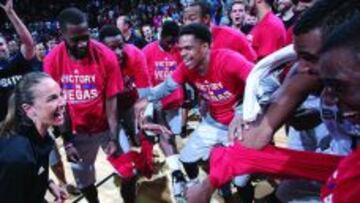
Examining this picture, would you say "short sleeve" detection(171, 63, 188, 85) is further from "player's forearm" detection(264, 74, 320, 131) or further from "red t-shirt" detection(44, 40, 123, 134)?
"player's forearm" detection(264, 74, 320, 131)

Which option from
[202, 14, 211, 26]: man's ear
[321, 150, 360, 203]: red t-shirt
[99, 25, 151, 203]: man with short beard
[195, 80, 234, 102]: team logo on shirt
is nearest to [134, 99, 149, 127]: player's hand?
[99, 25, 151, 203]: man with short beard

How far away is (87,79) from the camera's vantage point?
15.8ft

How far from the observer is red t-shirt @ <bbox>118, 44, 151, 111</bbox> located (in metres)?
5.55

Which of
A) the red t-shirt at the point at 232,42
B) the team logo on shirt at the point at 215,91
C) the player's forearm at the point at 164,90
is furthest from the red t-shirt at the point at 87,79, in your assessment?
the red t-shirt at the point at 232,42

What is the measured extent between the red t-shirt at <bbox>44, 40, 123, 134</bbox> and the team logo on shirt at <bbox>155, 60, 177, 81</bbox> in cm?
174

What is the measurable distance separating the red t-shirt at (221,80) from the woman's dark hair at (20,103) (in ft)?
5.26

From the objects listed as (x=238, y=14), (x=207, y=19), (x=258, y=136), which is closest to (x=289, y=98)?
(x=258, y=136)

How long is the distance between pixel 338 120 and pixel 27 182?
4.95ft

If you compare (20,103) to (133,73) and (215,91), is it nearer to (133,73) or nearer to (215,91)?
(215,91)

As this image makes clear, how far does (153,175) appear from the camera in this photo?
613cm

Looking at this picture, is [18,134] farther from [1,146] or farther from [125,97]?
[125,97]

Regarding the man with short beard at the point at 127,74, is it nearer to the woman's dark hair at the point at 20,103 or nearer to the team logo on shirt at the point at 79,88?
the team logo on shirt at the point at 79,88

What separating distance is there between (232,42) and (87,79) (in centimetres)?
167

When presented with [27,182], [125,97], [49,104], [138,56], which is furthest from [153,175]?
[27,182]
